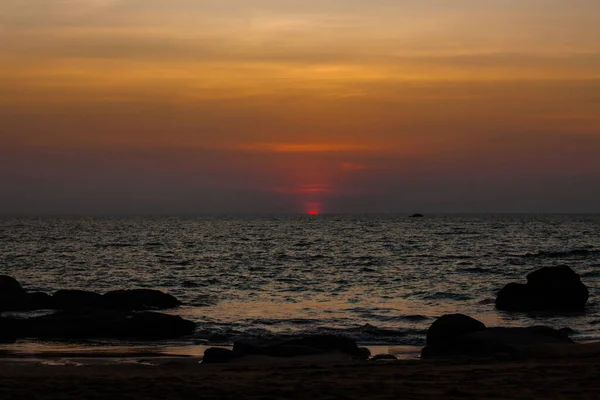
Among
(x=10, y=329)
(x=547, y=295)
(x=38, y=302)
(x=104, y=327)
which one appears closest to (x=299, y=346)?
(x=104, y=327)

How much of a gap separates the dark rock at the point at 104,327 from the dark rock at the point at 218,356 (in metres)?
6.35

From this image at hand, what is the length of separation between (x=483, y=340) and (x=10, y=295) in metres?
22.7

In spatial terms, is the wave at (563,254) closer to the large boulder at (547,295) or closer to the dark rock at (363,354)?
the large boulder at (547,295)

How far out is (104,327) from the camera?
25578mm

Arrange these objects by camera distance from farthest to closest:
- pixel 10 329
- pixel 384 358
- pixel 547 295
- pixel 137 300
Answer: pixel 547 295 < pixel 137 300 < pixel 10 329 < pixel 384 358

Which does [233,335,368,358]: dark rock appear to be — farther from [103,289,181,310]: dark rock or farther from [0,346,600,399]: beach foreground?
[103,289,181,310]: dark rock

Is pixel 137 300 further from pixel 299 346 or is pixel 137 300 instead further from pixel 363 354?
pixel 363 354

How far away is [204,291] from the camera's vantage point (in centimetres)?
4166

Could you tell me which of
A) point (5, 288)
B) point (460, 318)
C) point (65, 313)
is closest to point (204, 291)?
point (5, 288)

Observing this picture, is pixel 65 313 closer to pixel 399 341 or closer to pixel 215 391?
pixel 399 341

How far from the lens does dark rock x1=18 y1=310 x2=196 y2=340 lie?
25.0m

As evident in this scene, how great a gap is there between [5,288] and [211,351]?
707 inches

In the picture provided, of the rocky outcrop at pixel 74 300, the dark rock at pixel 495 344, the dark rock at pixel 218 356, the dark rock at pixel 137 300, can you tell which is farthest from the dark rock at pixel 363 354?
the dark rock at pixel 137 300

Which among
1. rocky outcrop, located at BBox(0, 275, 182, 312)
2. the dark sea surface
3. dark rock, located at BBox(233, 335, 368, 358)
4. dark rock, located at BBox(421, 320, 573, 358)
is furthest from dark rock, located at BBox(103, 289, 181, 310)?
dark rock, located at BBox(421, 320, 573, 358)
